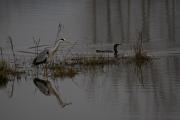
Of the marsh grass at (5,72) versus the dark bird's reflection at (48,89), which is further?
the marsh grass at (5,72)

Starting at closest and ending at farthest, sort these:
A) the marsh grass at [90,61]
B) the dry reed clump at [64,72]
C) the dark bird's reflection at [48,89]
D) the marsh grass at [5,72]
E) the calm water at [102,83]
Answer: the calm water at [102,83], the dark bird's reflection at [48,89], the marsh grass at [5,72], the dry reed clump at [64,72], the marsh grass at [90,61]

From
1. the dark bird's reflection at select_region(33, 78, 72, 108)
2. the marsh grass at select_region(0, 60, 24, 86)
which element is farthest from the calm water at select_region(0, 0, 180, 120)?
the marsh grass at select_region(0, 60, 24, 86)

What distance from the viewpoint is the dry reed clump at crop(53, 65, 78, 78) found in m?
15.0

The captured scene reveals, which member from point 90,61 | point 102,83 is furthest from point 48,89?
point 90,61

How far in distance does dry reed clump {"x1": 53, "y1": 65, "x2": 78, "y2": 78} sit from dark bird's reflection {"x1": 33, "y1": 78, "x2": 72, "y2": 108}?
0.52 meters

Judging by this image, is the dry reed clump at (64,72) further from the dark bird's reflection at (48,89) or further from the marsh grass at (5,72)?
the marsh grass at (5,72)

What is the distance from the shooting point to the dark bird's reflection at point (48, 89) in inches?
490

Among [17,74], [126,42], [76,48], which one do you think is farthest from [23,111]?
[126,42]

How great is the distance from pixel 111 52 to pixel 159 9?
16.8 metres

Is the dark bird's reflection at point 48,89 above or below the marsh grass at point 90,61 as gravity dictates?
below

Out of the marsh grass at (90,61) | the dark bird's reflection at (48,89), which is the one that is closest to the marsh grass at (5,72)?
the dark bird's reflection at (48,89)

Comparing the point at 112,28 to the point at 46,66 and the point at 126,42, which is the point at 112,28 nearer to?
the point at 126,42

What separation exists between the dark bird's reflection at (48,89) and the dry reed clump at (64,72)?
525mm

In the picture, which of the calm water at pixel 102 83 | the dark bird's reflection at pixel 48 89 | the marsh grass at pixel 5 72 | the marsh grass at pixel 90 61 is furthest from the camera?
the marsh grass at pixel 90 61
